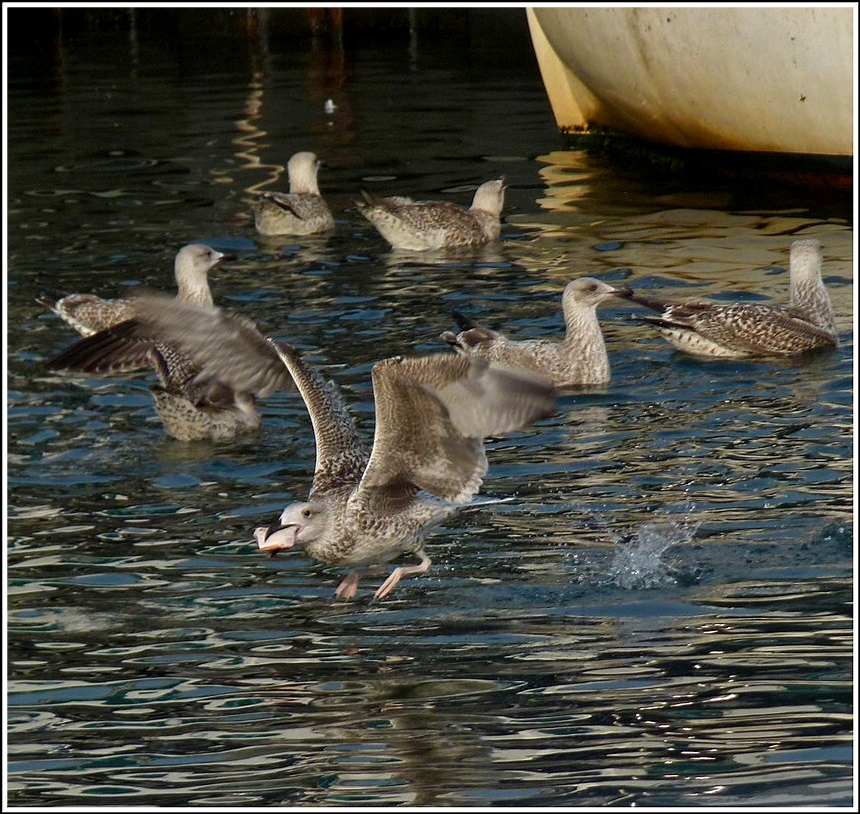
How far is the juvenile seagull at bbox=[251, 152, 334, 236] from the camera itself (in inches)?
607

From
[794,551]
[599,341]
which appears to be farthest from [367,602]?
[599,341]

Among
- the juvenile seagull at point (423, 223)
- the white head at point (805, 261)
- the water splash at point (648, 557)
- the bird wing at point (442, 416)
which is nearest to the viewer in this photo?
the bird wing at point (442, 416)

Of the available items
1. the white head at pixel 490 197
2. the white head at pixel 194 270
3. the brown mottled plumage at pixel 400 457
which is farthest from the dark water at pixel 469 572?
the white head at pixel 194 270

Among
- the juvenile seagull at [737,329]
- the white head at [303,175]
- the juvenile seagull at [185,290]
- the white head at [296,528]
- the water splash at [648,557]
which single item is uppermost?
the white head at [303,175]

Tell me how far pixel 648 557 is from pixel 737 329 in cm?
395

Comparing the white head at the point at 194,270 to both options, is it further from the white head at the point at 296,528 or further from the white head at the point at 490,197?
the white head at the point at 296,528

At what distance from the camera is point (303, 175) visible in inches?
634

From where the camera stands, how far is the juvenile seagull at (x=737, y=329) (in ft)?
36.3

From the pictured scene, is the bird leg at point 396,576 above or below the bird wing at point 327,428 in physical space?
below

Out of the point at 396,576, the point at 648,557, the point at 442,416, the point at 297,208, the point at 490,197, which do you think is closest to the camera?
the point at 442,416

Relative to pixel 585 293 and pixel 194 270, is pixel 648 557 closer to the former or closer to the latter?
pixel 585 293

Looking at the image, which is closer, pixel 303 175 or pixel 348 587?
pixel 348 587

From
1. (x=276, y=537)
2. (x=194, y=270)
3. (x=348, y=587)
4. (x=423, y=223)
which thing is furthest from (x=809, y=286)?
(x=276, y=537)

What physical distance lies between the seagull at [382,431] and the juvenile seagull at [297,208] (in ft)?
22.2
